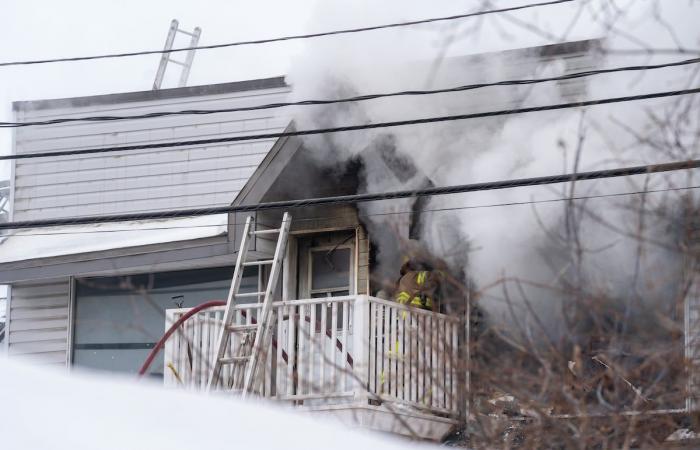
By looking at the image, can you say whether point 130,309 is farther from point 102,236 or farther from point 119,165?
point 119,165

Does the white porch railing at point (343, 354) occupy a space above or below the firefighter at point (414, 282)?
below

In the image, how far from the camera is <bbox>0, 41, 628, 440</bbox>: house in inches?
429

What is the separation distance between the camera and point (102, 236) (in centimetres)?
1344

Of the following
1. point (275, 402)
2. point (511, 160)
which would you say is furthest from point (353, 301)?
point (511, 160)

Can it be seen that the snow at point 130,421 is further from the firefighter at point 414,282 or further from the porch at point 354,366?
the firefighter at point 414,282

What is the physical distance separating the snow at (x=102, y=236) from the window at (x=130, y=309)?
40 centimetres

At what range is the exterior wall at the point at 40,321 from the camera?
13.9 metres

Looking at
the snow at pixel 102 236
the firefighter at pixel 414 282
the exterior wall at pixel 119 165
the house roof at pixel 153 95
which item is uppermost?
the house roof at pixel 153 95

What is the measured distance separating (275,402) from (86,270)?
354 cm

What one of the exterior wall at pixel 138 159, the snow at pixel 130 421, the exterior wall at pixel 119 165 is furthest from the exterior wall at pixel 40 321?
the snow at pixel 130 421

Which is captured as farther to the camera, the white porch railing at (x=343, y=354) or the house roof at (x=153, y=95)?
the house roof at (x=153, y=95)

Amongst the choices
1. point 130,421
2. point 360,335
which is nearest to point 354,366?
point 360,335

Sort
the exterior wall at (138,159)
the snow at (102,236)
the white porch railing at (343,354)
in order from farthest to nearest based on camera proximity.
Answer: the exterior wall at (138,159), the snow at (102,236), the white porch railing at (343,354)

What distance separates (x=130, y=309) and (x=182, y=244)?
1380mm
